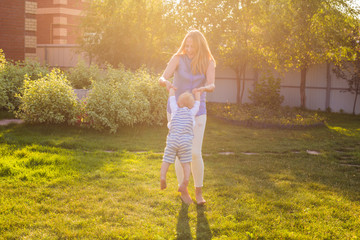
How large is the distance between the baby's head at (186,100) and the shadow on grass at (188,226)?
46.7 inches

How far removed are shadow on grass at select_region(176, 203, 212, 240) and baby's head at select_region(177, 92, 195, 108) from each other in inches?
46.7

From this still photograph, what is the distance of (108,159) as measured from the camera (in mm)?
6551

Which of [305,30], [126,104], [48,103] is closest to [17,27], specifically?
[48,103]

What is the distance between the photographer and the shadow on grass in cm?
364

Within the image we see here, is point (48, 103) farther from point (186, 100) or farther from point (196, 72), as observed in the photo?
point (186, 100)

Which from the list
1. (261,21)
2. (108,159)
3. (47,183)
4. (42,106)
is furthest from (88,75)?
(47,183)

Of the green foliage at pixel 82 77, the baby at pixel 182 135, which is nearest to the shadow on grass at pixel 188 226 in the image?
the baby at pixel 182 135

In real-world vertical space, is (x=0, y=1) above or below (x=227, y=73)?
above

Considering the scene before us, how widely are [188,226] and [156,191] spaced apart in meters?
1.16

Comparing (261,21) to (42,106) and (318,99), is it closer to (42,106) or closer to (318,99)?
(318,99)

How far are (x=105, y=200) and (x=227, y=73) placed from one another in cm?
1507

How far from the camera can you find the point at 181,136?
4098 mm

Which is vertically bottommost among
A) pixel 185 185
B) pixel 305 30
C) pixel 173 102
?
pixel 185 185

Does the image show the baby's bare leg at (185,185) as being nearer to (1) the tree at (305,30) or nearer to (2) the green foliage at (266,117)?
(2) the green foliage at (266,117)
